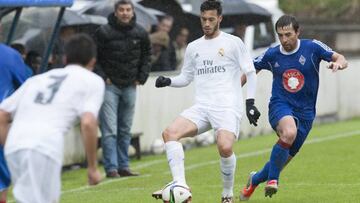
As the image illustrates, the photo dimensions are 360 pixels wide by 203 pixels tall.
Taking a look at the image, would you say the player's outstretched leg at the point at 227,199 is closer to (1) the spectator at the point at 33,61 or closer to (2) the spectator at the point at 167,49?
(1) the spectator at the point at 33,61

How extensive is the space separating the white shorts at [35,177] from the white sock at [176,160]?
2.98m

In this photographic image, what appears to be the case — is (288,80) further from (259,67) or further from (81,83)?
(81,83)

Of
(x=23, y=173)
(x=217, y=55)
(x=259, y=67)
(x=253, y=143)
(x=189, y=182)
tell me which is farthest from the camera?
(x=253, y=143)

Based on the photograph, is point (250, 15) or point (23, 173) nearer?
point (23, 173)

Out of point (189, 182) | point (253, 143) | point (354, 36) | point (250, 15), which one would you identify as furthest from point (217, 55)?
point (354, 36)

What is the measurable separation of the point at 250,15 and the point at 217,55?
1174cm

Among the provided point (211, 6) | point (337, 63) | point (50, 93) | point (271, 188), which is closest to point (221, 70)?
point (211, 6)

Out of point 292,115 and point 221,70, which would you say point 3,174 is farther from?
point 292,115

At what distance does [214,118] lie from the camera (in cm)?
1112

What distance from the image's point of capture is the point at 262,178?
461 inches

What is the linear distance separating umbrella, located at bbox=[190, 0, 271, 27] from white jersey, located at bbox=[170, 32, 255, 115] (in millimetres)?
11286

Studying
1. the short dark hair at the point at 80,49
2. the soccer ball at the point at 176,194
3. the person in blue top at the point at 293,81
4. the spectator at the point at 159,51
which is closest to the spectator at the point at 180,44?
the spectator at the point at 159,51

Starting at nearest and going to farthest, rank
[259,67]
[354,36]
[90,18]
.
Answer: [259,67] → [90,18] → [354,36]

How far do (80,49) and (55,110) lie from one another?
1.51 ft
